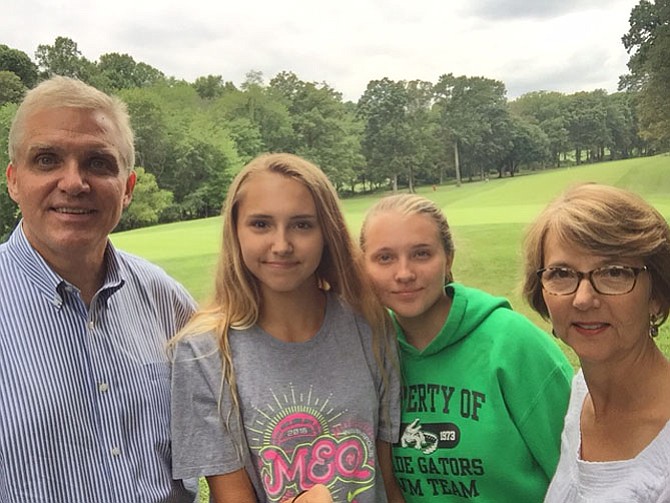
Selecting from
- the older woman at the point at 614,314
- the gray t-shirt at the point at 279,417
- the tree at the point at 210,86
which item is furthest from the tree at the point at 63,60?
the older woman at the point at 614,314

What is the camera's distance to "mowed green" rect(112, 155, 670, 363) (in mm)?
4312

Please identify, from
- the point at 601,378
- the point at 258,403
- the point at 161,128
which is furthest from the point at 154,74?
the point at 601,378

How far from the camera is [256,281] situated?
1.49 meters

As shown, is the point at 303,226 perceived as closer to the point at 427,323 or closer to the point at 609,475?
the point at 427,323

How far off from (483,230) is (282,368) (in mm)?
Result: 4936

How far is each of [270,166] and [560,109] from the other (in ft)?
12.0

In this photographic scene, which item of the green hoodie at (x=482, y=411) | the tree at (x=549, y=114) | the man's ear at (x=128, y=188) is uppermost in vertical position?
the tree at (x=549, y=114)

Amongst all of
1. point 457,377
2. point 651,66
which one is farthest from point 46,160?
point 651,66

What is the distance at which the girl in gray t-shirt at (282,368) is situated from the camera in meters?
1.36

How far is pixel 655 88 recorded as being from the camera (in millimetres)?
3635

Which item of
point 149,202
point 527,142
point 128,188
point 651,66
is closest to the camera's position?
point 128,188

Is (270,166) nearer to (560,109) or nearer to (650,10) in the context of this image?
(650,10)

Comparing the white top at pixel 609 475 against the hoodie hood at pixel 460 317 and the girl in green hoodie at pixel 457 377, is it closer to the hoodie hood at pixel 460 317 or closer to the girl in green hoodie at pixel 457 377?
the girl in green hoodie at pixel 457 377

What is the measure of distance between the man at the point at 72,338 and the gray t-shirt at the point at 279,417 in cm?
15
